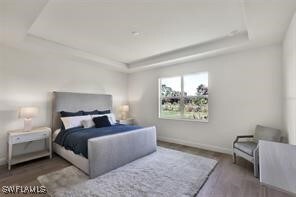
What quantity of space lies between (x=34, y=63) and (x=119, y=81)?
266 centimetres

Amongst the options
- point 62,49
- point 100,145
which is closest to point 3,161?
point 100,145

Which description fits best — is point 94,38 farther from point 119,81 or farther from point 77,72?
point 119,81

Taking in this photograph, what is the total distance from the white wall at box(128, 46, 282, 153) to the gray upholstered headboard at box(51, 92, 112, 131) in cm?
214

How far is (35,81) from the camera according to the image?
3662mm

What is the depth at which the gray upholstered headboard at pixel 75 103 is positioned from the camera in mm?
3859

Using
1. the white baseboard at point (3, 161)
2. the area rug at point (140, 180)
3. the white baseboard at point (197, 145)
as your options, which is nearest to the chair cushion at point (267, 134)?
the white baseboard at point (197, 145)

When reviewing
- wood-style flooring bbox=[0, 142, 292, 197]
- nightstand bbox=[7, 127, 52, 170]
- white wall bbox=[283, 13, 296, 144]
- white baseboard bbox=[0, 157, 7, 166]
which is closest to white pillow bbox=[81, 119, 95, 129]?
nightstand bbox=[7, 127, 52, 170]

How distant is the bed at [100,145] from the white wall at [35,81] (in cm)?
26

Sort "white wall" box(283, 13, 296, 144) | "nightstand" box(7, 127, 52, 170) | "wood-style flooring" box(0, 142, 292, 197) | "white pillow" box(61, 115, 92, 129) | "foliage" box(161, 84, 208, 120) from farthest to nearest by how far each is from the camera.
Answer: "foliage" box(161, 84, 208, 120), "white pillow" box(61, 115, 92, 129), "nightstand" box(7, 127, 52, 170), "wood-style flooring" box(0, 142, 292, 197), "white wall" box(283, 13, 296, 144)

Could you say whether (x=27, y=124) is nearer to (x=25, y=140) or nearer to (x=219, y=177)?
(x=25, y=140)

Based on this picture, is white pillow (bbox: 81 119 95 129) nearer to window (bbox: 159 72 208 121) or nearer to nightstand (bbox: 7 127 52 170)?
nightstand (bbox: 7 127 52 170)

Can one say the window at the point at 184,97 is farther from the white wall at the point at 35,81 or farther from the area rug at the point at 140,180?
the white wall at the point at 35,81

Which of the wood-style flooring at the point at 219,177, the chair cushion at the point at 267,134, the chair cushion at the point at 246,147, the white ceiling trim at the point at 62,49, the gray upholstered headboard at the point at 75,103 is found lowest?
the wood-style flooring at the point at 219,177

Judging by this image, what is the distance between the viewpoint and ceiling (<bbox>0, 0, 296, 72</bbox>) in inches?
81.7
